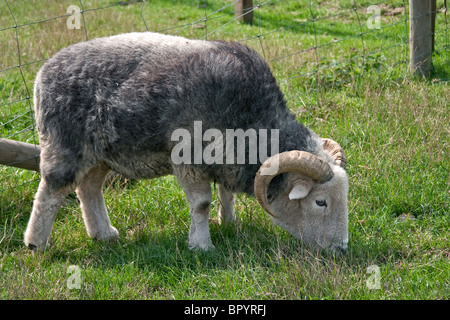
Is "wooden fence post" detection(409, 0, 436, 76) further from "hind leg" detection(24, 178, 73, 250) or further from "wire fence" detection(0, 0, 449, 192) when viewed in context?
"hind leg" detection(24, 178, 73, 250)

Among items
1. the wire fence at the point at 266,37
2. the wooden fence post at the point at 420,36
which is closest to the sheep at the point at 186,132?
the wire fence at the point at 266,37

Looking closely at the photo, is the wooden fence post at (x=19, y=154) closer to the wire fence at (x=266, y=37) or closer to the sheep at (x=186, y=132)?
the wire fence at (x=266, y=37)

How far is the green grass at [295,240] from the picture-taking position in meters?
4.31

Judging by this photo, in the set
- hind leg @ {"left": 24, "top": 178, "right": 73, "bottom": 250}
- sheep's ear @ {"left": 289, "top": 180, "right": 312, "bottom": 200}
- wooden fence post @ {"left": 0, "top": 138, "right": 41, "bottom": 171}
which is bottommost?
hind leg @ {"left": 24, "top": 178, "right": 73, "bottom": 250}

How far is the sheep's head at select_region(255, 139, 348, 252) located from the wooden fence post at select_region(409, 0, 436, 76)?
3.41 meters

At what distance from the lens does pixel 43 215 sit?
17.3 ft

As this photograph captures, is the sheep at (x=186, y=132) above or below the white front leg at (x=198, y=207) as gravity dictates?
above

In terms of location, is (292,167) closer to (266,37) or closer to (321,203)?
(321,203)

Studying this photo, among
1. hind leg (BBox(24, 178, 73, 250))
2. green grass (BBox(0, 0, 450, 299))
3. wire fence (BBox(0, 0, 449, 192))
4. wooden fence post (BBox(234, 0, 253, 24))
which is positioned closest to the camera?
green grass (BBox(0, 0, 450, 299))

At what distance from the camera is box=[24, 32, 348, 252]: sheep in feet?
15.9

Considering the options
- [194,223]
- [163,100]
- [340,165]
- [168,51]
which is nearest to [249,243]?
[194,223]

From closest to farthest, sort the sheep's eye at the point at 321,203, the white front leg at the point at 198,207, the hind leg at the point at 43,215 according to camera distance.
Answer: the sheep's eye at the point at 321,203
the white front leg at the point at 198,207
the hind leg at the point at 43,215

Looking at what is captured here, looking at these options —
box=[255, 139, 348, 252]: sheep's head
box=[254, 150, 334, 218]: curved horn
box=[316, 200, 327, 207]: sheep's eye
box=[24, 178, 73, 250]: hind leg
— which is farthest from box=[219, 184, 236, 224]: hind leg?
box=[24, 178, 73, 250]: hind leg

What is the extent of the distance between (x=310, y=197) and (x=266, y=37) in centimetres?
603
